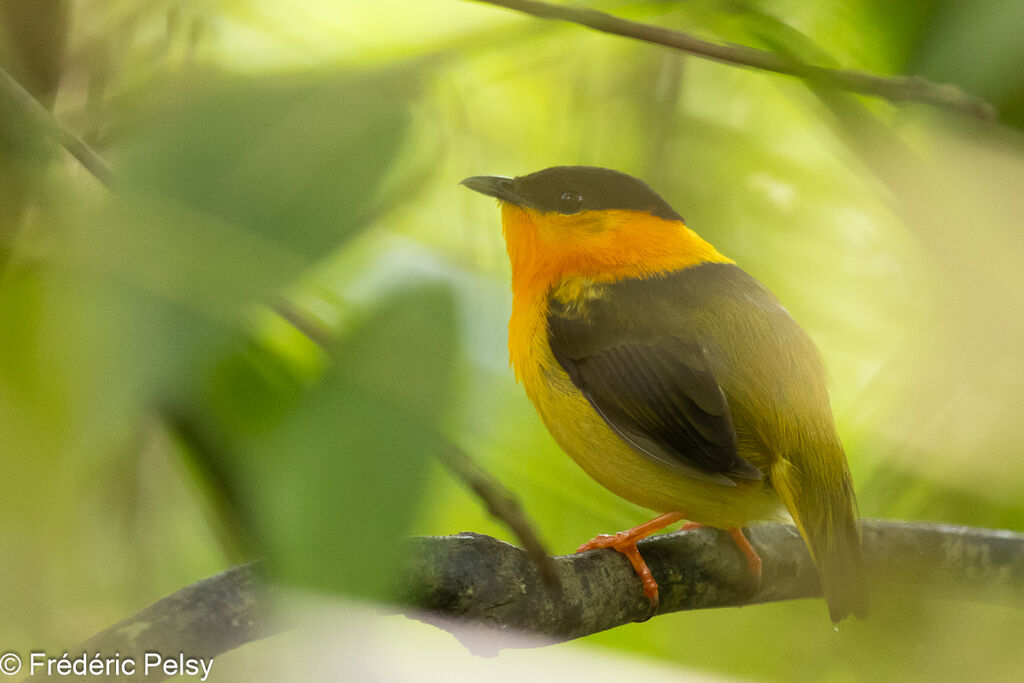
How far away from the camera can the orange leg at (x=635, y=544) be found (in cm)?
51

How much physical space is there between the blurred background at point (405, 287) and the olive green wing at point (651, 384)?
0.16 feet

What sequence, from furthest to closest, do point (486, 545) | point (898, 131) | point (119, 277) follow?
point (898, 131) → point (486, 545) → point (119, 277)

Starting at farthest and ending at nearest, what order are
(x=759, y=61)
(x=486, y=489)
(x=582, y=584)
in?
(x=582, y=584) → (x=759, y=61) → (x=486, y=489)

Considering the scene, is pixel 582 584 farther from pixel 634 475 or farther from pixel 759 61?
pixel 759 61

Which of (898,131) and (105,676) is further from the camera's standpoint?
(898,131)

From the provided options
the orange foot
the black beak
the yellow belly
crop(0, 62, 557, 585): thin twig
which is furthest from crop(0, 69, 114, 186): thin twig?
the orange foot

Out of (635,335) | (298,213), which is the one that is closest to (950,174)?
(635,335)

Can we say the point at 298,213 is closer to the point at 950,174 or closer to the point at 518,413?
the point at 518,413

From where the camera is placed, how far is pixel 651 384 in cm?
53

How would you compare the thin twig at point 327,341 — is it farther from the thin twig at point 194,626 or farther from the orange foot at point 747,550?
the orange foot at point 747,550

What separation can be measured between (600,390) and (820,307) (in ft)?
0.46

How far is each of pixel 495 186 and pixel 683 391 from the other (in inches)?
6.6

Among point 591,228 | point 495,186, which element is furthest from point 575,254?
point 495,186

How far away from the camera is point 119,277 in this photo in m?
0.19
